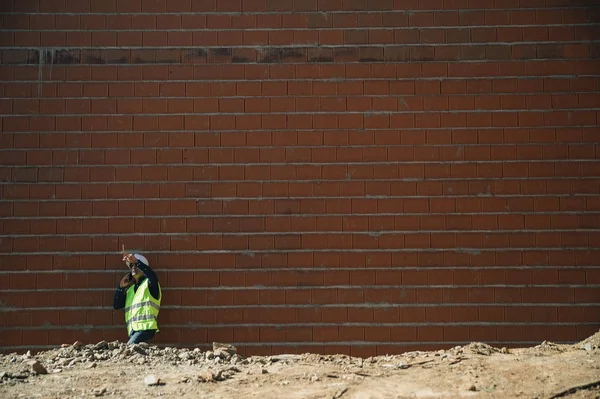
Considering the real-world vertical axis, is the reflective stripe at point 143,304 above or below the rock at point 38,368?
above

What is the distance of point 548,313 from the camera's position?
26.3 feet

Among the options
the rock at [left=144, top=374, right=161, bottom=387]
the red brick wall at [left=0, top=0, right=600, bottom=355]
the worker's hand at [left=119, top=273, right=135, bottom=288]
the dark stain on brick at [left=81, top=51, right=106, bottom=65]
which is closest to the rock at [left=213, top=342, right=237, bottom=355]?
the red brick wall at [left=0, top=0, right=600, bottom=355]

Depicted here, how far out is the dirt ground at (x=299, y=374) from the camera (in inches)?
225

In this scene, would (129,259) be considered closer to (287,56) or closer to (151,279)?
(151,279)

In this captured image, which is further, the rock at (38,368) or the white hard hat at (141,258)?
the white hard hat at (141,258)

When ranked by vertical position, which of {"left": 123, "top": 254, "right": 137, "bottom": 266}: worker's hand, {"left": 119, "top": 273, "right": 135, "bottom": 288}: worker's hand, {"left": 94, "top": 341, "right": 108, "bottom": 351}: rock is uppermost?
{"left": 123, "top": 254, "right": 137, "bottom": 266}: worker's hand

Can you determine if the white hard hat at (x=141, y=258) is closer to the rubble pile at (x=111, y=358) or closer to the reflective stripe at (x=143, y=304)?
the reflective stripe at (x=143, y=304)

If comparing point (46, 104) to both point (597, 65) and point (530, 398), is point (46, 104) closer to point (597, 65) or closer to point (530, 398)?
point (530, 398)

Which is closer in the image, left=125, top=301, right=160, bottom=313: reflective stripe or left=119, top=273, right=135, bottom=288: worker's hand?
left=125, top=301, right=160, bottom=313: reflective stripe

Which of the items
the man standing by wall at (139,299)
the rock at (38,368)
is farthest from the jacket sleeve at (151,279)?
the rock at (38,368)

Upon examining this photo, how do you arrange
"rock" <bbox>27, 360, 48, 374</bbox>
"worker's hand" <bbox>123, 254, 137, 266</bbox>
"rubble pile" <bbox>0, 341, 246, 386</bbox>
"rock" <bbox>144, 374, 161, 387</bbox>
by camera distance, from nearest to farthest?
"rock" <bbox>144, 374, 161, 387</bbox> < "rock" <bbox>27, 360, 48, 374</bbox> < "rubble pile" <bbox>0, 341, 246, 386</bbox> < "worker's hand" <bbox>123, 254, 137, 266</bbox>

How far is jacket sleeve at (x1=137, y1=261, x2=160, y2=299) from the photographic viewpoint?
25.1 ft

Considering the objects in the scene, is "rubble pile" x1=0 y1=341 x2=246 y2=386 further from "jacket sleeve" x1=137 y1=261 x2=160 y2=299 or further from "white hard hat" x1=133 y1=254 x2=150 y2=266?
"white hard hat" x1=133 y1=254 x2=150 y2=266

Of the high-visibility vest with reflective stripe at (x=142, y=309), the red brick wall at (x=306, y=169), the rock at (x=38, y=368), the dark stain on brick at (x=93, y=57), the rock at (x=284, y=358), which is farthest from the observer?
the dark stain on brick at (x=93, y=57)
